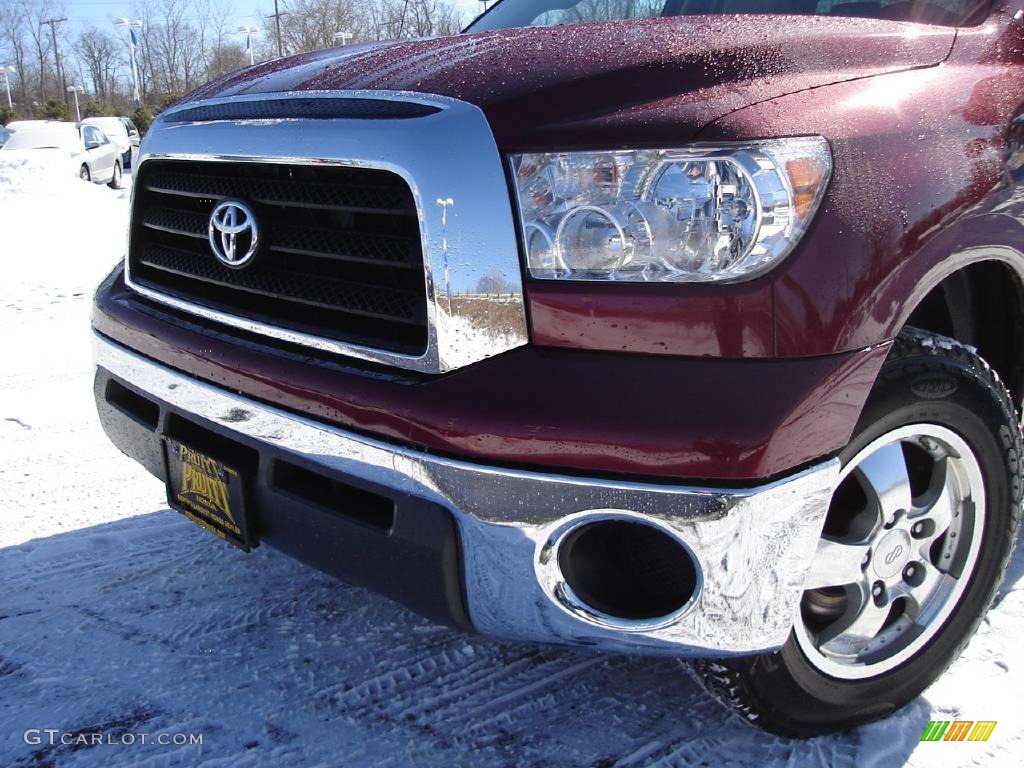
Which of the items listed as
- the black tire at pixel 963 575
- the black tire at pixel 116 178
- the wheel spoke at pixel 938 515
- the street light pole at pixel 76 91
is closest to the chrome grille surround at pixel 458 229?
the black tire at pixel 963 575

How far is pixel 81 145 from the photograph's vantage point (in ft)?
65.3

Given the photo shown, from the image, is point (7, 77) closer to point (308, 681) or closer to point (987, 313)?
point (308, 681)

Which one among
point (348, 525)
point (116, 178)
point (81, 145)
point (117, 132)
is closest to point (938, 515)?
point (348, 525)

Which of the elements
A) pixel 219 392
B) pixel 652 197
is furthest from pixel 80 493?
pixel 652 197

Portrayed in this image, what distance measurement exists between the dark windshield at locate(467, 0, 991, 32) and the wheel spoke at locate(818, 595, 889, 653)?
4.63ft

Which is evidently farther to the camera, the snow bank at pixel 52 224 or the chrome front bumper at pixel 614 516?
the snow bank at pixel 52 224

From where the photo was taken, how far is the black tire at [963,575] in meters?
1.96

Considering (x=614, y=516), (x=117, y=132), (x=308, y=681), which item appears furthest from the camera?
(x=117, y=132)

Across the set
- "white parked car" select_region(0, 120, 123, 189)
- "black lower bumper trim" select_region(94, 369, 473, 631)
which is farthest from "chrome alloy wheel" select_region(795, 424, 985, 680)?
"white parked car" select_region(0, 120, 123, 189)

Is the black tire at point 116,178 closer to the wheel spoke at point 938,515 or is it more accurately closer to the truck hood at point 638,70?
the truck hood at point 638,70

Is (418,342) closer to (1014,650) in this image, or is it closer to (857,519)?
(857,519)

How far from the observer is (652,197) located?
178 cm

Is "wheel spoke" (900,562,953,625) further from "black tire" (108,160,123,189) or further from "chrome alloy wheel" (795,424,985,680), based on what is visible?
"black tire" (108,160,123,189)

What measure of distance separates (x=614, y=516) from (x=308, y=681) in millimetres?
1153
